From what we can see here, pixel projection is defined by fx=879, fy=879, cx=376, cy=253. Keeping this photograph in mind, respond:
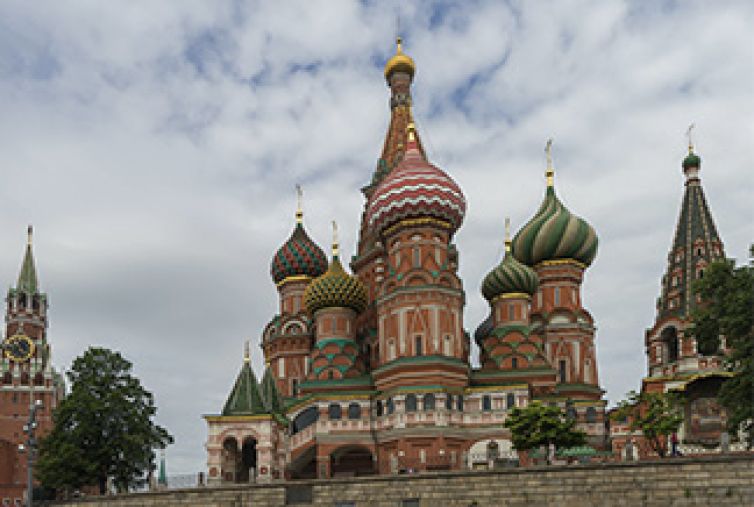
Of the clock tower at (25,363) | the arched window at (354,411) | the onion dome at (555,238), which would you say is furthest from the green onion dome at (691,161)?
the clock tower at (25,363)

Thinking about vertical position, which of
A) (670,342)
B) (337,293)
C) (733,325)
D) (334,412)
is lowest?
(334,412)

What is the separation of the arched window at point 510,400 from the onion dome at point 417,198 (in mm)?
9998

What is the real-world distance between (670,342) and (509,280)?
9.65m

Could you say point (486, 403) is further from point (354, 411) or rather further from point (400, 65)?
point (400, 65)

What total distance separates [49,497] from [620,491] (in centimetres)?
2694

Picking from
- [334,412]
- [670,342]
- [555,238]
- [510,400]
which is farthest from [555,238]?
[334,412]

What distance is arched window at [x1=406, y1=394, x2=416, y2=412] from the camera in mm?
44688

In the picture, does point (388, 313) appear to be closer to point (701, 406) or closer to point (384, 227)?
point (384, 227)

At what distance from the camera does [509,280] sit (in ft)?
171

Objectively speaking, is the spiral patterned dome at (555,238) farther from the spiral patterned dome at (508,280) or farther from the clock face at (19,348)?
the clock face at (19,348)

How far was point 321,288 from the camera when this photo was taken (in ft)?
172

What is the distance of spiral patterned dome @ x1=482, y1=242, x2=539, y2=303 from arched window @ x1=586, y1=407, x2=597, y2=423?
24.8ft

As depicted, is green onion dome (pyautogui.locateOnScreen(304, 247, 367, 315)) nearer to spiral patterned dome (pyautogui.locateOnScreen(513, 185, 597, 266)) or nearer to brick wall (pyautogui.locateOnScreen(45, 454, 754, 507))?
spiral patterned dome (pyautogui.locateOnScreen(513, 185, 597, 266))

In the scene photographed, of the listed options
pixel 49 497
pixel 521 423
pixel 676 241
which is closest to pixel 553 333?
pixel 676 241
